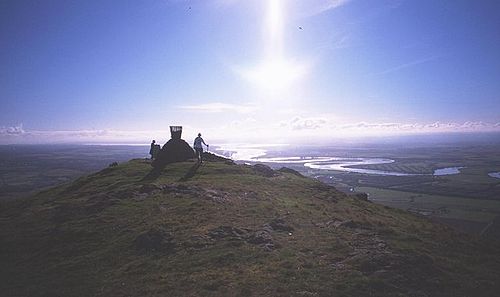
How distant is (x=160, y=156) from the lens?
132 ft

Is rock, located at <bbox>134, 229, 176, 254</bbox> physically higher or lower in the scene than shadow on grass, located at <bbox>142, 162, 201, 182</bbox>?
lower

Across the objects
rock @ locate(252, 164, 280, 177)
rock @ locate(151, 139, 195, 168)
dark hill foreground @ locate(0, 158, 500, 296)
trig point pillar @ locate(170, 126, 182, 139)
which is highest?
trig point pillar @ locate(170, 126, 182, 139)

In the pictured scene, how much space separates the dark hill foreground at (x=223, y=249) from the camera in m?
12.8

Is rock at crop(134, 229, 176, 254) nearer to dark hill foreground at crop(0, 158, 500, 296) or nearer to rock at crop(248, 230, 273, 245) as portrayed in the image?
dark hill foreground at crop(0, 158, 500, 296)

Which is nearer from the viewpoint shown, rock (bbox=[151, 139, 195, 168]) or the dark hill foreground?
the dark hill foreground

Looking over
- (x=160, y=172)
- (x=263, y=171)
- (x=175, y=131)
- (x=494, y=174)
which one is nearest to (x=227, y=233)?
(x=160, y=172)

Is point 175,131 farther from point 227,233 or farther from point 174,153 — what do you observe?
point 227,233

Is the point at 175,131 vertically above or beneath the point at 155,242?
above

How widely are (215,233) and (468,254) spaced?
1321cm

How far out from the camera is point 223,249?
1602 cm

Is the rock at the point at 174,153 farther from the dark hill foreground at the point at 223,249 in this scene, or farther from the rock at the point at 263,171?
the dark hill foreground at the point at 223,249

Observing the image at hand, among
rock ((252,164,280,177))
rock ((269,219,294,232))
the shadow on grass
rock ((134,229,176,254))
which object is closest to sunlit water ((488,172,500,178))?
rock ((252,164,280,177))

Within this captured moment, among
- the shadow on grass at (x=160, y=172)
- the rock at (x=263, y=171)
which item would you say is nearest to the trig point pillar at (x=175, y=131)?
the shadow on grass at (x=160, y=172)

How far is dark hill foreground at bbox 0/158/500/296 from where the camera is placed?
1277 cm
